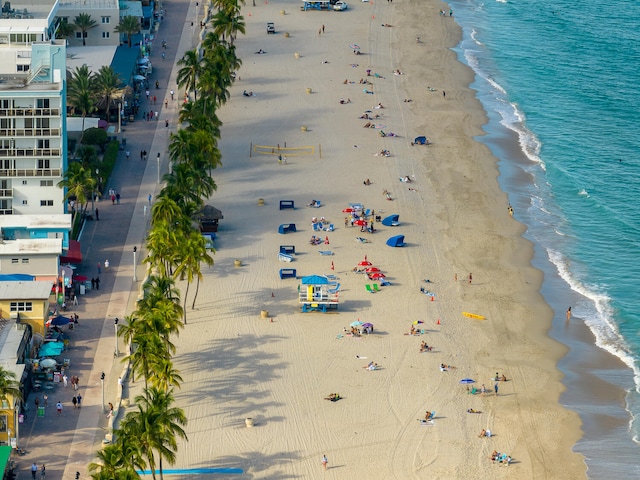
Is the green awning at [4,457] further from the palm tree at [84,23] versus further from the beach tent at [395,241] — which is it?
the palm tree at [84,23]

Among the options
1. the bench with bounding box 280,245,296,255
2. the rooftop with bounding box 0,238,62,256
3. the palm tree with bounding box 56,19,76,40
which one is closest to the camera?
the rooftop with bounding box 0,238,62,256

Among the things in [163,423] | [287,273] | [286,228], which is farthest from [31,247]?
[163,423]

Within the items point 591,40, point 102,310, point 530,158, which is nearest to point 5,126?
point 102,310

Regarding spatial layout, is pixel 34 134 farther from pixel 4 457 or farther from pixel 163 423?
pixel 163 423

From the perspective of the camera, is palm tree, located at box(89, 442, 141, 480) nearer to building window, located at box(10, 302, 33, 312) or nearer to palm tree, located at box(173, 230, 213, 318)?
building window, located at box(10, 302, 33, 312)

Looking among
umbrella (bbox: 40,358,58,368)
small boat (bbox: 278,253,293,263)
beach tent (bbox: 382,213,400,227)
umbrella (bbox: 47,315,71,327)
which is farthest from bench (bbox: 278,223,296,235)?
umbrella (bbox: 40,358,58,368)

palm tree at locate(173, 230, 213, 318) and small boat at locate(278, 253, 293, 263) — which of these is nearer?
palm tree at locate(173, 230, 213, 318)

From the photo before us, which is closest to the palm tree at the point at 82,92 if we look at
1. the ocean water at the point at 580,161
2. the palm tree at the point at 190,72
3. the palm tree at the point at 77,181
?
the palm tree at the point at 190,72
